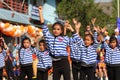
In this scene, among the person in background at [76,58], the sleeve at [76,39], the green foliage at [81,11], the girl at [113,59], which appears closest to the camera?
the sleeve at [76,39]

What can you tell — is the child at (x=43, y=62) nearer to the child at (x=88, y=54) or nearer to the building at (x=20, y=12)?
the child at (x=88, y=54)

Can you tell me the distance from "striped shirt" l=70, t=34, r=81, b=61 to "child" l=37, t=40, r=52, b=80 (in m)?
0.65

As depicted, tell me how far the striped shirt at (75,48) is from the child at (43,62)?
2.14 feet

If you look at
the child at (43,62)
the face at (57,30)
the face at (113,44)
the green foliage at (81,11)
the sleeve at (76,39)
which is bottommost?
the child at (43,62)

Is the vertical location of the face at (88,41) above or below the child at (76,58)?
above

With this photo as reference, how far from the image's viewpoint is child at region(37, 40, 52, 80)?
11697 millimetres

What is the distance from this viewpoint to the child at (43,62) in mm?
11697

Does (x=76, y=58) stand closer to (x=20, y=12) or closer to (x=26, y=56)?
(x=26, y=56)

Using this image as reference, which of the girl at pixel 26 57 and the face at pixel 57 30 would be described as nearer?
the face at pixel 57 30

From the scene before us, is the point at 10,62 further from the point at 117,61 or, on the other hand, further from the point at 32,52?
the point at 117,61

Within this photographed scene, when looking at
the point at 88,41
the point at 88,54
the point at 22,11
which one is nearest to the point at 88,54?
the point at 88,54

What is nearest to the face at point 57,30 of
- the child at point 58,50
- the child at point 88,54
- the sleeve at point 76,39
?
the child at point 58,50

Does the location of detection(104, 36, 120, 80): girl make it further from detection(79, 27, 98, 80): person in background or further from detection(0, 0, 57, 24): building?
detection(0, 0, 57, 24): building

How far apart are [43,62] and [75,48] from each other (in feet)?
3.47
